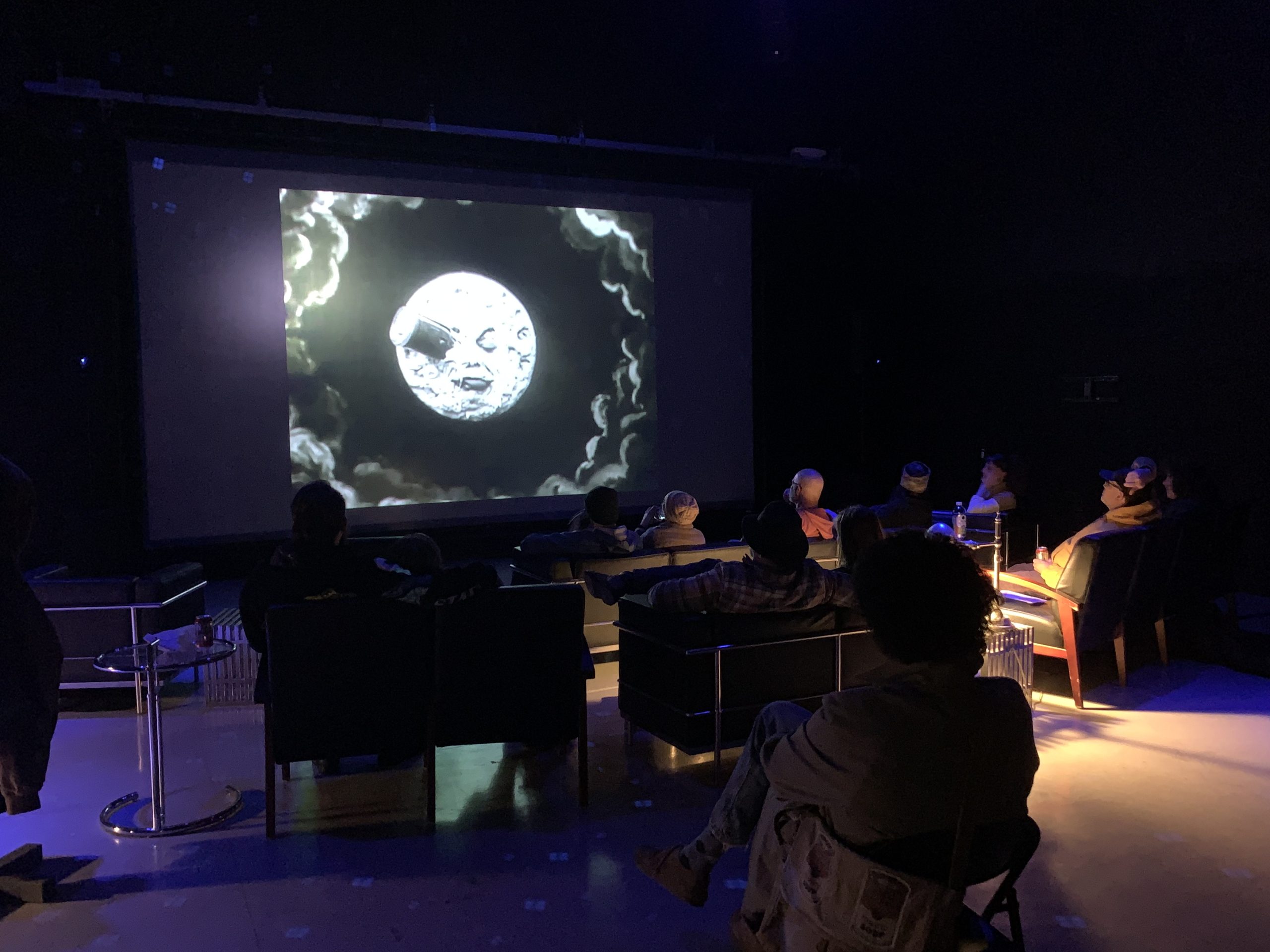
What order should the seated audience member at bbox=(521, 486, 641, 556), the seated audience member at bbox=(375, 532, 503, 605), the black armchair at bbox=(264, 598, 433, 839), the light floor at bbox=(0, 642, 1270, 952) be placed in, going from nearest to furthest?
the light floor at bbox=(0, 642, 1270, 952) → the black armchair at bbox=(264, 598, 433, 839) → the seated audience member at bbox=(375, 532, 503, 605) → the seated audience member at bbox=(521, 486, 641, 556)

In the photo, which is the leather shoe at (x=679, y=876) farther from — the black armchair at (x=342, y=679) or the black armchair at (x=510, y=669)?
the black armchair at (x=342, y=679)

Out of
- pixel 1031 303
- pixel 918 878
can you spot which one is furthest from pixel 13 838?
pixel 1031 303

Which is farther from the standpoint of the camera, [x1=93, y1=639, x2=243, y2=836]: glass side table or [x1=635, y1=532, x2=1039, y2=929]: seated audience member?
[x1=93, y1=639, x2=243, y2=836]: glass side table

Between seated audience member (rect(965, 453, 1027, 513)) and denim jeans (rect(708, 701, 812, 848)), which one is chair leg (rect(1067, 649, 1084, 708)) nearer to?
seated audience member (rect(965, 453, 1027, 513))

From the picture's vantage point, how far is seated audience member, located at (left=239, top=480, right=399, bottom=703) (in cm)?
A: 310

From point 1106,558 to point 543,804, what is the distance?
9.22 ft

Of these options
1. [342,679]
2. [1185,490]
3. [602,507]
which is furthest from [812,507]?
[342,679]

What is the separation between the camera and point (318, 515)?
3123 millimetres

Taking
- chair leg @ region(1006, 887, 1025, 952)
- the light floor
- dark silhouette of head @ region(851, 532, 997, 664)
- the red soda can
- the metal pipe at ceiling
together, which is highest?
the metal pipe at ceiling

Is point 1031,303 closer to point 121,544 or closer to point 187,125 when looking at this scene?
point 187,125

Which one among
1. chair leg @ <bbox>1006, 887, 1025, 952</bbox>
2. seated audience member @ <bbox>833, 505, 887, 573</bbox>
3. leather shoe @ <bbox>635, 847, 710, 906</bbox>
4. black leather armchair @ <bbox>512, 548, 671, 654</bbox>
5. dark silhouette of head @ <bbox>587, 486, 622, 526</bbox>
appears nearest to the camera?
chair leg @ <bbox>1006, 887, 1025, 952</bbox>

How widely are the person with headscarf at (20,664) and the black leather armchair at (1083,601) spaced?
401 cm

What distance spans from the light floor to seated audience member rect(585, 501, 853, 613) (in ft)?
2.29

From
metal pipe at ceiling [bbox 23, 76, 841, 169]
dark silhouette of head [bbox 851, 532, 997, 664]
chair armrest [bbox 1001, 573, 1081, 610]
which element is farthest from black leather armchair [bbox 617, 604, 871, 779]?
metal pipe at ceiling [bbox 23, 76, 841, 169]
